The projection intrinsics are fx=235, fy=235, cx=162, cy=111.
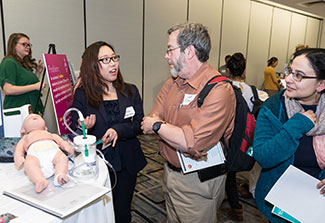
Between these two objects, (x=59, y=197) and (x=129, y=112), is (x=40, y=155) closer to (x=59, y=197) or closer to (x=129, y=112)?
(x=59, y=197)

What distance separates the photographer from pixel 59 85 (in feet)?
5.69

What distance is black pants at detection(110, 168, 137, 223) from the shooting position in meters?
1.64

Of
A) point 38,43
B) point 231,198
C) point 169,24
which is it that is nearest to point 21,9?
point 38,43

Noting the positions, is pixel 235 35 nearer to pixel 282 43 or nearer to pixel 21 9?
pixel 282 43

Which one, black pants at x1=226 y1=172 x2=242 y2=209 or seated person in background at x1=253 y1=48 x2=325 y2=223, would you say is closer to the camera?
seated person in background at x1=253 y1=48 x2=325 y2=223

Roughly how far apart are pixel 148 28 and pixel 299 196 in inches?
174

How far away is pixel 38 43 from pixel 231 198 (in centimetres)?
346

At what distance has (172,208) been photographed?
4.72 feet

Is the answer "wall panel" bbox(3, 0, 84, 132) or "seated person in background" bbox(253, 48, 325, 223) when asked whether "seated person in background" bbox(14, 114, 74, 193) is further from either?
"wall panel" bbox(3, 0, 84, 132)

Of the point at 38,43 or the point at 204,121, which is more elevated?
the point at 38,43

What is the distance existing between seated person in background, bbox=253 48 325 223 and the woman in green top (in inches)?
87.7

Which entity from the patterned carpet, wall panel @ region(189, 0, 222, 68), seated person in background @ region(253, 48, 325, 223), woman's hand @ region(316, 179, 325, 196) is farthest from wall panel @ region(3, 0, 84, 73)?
woman's hand @ region(316, 179, 325, 196)

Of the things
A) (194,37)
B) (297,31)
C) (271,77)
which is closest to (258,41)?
(271,77)

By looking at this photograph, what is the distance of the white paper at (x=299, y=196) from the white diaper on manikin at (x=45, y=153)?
3.26 feet
